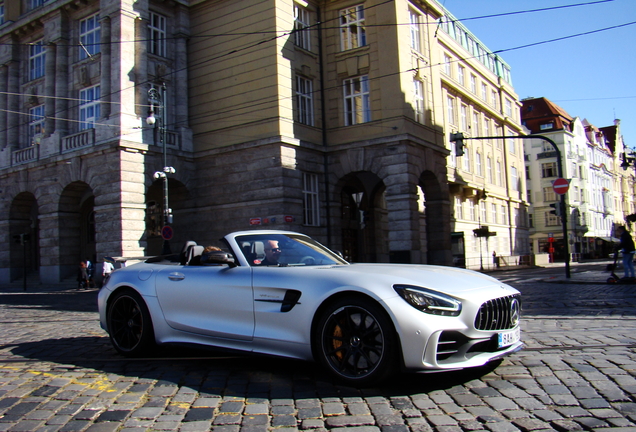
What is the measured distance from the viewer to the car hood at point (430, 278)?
436 centimetres

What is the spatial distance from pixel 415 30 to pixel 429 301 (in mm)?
24756

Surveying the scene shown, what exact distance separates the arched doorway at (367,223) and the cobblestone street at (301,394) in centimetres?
2127

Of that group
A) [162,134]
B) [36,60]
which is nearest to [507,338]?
[162,134]

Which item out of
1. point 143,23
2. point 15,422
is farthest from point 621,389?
point 143,23

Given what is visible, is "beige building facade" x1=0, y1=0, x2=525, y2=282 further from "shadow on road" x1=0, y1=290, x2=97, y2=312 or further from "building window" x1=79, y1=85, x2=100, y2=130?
"shadow on road" x1=0, y1=290, x2=97, y2=312

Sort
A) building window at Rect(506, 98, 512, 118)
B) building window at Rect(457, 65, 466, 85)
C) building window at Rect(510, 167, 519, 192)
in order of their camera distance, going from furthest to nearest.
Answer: building window at Rect(506, 98, 512, 118)
building window at Rect(510, 167, 519, 192)
building window at Rect(457, 65, 466, 85)

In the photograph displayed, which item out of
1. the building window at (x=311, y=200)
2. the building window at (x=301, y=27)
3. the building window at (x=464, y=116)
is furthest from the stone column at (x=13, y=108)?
the building window at (x=464, y=116)

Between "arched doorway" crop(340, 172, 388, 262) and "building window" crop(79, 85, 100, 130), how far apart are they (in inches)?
480

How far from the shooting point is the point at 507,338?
453 cm

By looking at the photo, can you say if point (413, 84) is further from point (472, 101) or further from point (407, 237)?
point (472, 101)

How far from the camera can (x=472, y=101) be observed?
3997cm

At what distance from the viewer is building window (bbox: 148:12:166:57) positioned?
2552cm

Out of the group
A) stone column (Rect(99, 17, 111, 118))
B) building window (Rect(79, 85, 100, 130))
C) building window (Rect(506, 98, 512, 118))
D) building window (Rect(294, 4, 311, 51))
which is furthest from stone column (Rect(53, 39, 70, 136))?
building window (Rect(506, 98, 512, 118))

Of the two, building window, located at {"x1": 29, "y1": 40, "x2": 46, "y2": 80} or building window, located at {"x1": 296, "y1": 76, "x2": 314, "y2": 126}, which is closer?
building window, located at {"x1": 296, "y1": 76, "x2": 314, "y2": 126}
